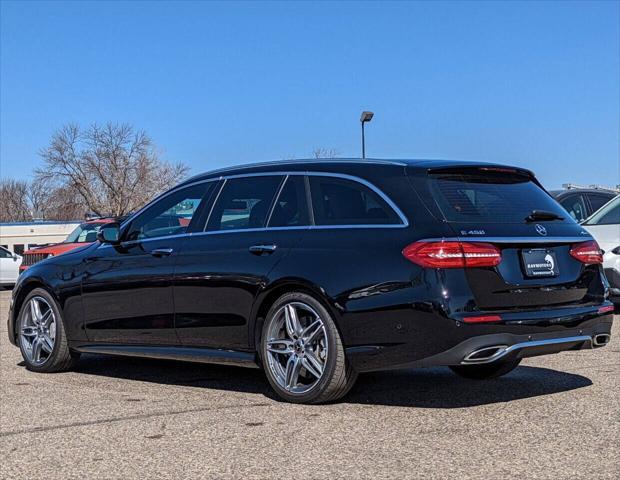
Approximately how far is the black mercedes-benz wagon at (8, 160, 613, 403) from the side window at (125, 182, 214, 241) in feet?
0.04

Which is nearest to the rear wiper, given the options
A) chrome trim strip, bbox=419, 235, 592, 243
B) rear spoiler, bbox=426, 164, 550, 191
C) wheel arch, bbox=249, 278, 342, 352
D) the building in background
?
chrome trim strip, bbox=419, 235, 592, 243

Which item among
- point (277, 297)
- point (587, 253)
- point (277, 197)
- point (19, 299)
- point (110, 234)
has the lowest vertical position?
point (19, 299)

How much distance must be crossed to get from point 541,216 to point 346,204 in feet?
4.12

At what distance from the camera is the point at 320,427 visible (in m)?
5.57

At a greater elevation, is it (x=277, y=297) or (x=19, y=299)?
(x=277, y=297)

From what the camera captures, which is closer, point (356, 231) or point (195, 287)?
point (356, 231)

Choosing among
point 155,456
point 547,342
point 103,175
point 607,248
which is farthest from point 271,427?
point 103,175

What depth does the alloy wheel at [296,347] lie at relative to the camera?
245 inches

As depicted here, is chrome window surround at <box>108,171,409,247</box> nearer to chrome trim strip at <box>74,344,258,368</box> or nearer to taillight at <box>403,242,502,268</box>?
taillight at <box>403,242,502,268</box>

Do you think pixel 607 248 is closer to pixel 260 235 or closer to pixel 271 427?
pixel 260 235

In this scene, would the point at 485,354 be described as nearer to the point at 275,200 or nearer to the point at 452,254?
the point at 452,254

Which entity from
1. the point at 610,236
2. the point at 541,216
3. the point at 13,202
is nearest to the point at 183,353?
the point at 541,216

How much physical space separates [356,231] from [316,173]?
0.69 m

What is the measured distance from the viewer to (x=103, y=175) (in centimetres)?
9306
